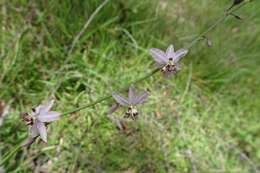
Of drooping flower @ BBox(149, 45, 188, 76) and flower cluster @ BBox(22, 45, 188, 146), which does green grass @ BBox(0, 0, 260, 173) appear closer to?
flower cluster @ BBox(22, 45, 188, 146)

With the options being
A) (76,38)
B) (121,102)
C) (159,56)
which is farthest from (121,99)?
(76,38)

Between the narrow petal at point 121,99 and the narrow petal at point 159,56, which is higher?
the narrow petal at point 159,56

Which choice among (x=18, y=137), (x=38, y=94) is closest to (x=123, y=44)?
(x=38, y=94)

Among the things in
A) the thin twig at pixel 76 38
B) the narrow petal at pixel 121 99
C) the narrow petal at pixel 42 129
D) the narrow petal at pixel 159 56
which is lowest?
the narrow petal at pixel 42 129

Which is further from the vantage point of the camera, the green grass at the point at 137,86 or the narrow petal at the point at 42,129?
the green grass at the point at 137,86

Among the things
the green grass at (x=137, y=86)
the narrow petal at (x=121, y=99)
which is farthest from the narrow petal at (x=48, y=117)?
the green grass at (x=137, y=86)

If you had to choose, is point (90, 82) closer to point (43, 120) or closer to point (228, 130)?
point (228, 130)

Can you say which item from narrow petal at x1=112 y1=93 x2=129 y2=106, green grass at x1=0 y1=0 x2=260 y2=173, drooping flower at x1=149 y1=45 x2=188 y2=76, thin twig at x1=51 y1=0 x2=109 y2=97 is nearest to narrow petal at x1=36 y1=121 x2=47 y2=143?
narrow petal at x1=112 y1=93 x2=129 y2=106

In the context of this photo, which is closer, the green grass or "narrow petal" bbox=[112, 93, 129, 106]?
"narrow petal" bbox=[112, 93, 129, 106]

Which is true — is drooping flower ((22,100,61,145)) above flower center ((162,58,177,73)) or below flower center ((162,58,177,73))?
below

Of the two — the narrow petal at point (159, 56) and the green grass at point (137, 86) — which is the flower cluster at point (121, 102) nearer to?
the narrow petal at point (159, 56)
